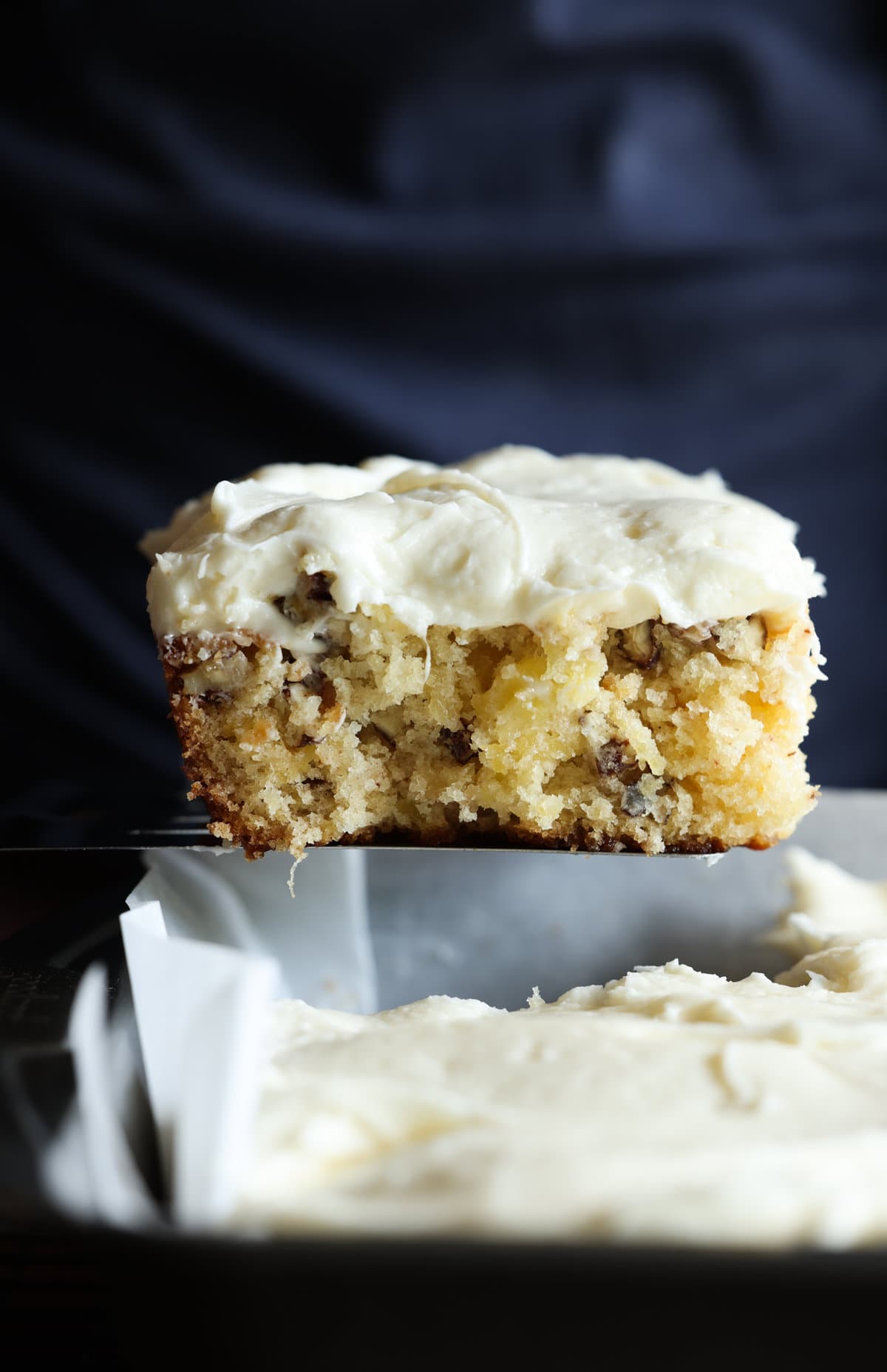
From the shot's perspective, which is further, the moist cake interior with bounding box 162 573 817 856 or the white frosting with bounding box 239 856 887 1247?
the moist cake interior with bounding box 162 573 817 856

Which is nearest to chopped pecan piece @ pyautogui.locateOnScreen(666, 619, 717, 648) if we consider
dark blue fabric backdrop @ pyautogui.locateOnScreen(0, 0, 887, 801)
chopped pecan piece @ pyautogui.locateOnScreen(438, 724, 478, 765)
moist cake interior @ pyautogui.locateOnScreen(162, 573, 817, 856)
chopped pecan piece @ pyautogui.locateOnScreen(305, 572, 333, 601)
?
moist cake interior @ pyautogui.locateOnScreen(162, 573, 817, 856)

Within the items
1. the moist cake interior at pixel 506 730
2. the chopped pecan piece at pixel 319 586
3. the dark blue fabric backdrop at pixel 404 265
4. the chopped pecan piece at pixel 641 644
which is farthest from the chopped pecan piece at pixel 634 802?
the dark blue fabric backdrop at pixel 404 265

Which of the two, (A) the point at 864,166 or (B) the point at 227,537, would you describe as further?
(A) the point at 864,166

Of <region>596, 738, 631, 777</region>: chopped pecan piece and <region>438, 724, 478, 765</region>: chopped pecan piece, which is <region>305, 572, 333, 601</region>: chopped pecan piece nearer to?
<region>438, 724, 478, 765</region>: chopped pecan piece

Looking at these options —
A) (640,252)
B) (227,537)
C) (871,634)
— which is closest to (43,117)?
(640,252)

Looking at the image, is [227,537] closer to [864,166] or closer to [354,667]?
[354,667]

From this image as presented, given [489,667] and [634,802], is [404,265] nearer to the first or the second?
[489,667]

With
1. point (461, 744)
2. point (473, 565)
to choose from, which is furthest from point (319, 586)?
point (461, 744)
